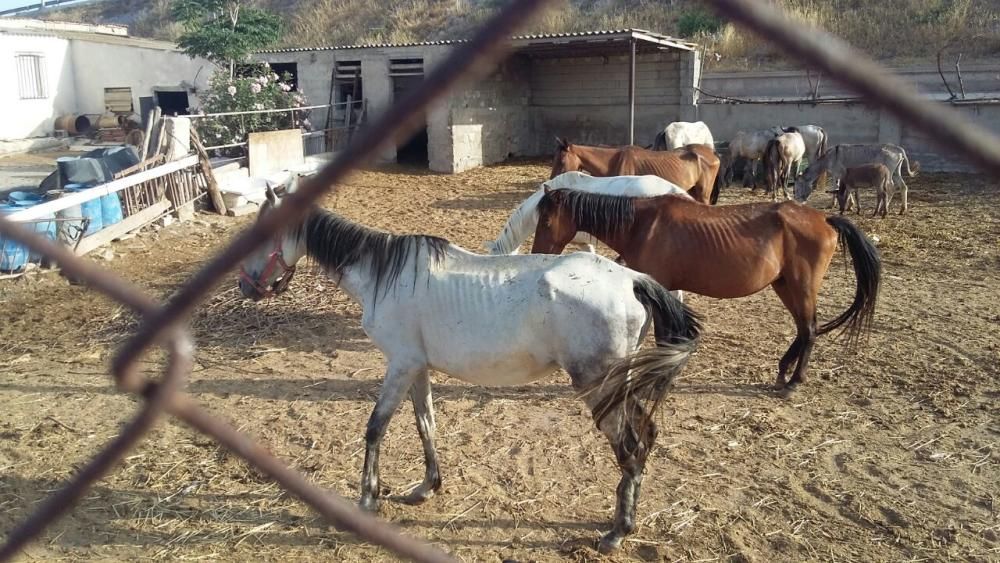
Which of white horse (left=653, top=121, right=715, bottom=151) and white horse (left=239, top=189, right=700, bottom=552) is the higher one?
white horse (left=653, top=121, right=715, bottom=151)

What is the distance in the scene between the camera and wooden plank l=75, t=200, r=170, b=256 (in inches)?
341

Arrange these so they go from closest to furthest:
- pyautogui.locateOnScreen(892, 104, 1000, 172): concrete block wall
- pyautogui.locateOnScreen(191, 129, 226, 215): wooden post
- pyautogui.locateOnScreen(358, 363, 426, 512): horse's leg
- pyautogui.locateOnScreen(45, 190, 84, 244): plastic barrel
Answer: pyautogui.locateOnScreen(358, 363, 426, 512): horse's leg → pyautogui.locateOnScreen(45, 190, 84, 244): plastic barrel → pyautogui.locateOnScreen(191, 129, 226, 215): wooden post → pyautogui.locateOnScreen(892, 104, 1000, 172): concrete block wall

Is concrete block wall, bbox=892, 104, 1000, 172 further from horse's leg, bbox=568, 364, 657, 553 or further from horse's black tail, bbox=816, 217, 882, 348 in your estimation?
horse's leg, bbox=568, 364, 657, 553

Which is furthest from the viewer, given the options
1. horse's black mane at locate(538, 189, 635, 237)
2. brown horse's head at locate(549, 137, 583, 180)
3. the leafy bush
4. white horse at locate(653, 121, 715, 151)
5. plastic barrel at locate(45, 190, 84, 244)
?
the leafy bush

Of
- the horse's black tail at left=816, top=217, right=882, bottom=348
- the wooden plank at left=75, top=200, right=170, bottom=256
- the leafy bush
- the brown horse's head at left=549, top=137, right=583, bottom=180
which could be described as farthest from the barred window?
the horse's black tail at left=816, top=217, right=882, bottom=348

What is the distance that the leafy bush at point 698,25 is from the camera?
1057 inches

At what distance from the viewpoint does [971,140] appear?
66 centimetres

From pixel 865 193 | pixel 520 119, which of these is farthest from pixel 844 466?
pixel 520 119

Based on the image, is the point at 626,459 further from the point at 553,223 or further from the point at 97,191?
the point at 97,191

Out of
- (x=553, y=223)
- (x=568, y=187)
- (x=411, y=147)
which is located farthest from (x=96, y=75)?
(x=553, y=223)

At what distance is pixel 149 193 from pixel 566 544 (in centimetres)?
894

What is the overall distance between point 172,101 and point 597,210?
936 inches

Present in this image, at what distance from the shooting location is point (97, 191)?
869 cm

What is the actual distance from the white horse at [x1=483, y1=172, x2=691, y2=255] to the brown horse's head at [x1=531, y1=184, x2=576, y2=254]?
29 cm
